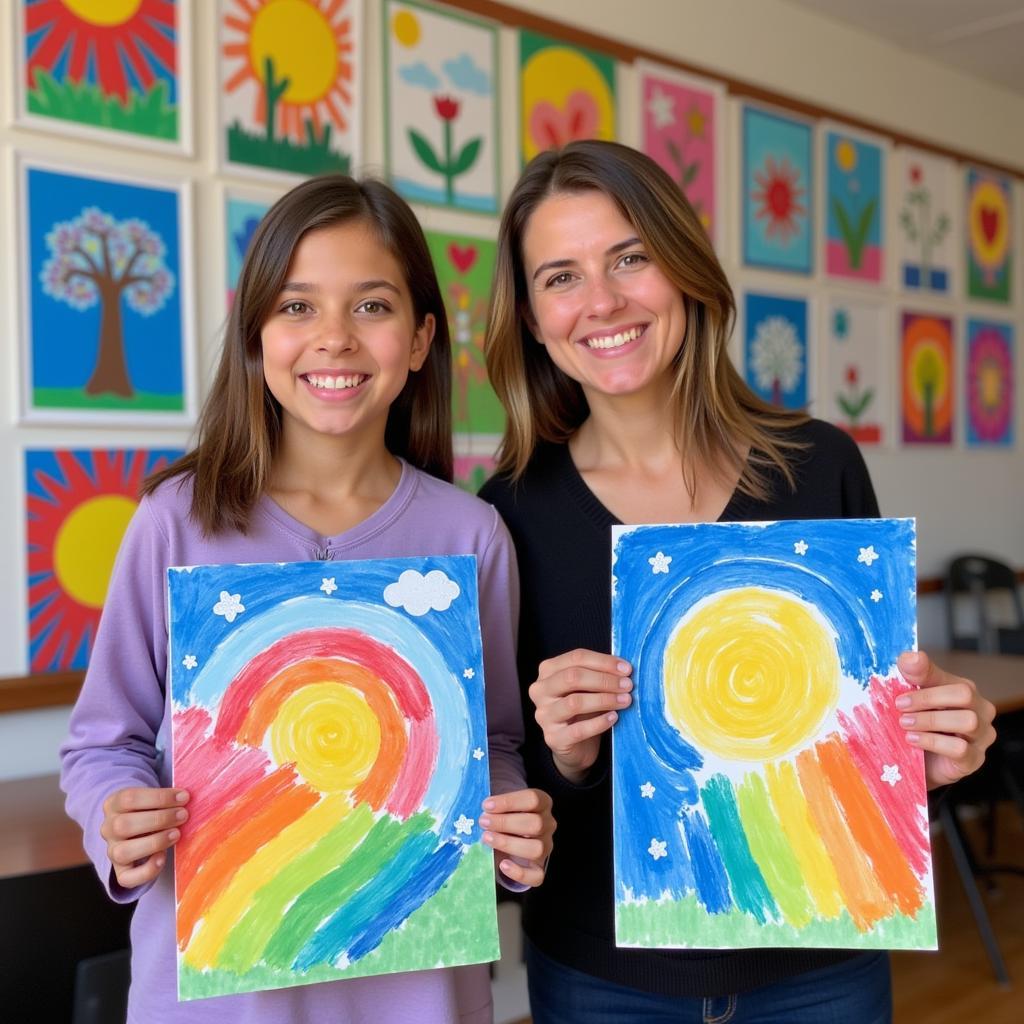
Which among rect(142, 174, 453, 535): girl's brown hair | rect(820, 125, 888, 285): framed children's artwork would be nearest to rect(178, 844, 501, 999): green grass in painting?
rect(142, 174, 453, 535): girl's brown hair

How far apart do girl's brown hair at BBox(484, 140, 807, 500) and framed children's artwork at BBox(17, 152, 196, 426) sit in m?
1.24

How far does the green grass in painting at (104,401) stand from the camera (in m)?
2.22

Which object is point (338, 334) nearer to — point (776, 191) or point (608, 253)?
point (608, 253)

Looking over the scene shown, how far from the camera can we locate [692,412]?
1.31 metres

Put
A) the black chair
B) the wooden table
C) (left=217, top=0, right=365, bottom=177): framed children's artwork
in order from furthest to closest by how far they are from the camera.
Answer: the black chair
the wooden table
(left=217, top=0, right=365, bottom=177): framed children's artwork

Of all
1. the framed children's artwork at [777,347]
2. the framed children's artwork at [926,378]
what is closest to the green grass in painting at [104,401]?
the framed children's artwork at [777,347]

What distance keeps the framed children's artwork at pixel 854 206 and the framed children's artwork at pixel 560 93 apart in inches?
42.8

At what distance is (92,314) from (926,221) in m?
3.40

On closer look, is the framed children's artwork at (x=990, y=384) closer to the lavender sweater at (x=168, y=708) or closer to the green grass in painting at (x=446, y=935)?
the lavender sweater at (x=168, y=708)

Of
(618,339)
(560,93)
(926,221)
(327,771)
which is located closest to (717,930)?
(327,771)

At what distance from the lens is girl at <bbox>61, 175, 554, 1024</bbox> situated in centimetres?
100

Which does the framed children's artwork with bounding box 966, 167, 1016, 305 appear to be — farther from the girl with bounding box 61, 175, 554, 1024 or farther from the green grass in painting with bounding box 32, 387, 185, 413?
the girl with bounding box 61, 175, 554, 1024

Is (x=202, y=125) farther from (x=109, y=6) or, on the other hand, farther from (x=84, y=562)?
→ (x=84, y=562)

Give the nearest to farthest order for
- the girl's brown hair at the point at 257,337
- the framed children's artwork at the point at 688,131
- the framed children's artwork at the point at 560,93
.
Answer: the girl's brown hair at the point at 257,337, the framed children's artwork at the point at 560,93, the framed children's artwork at the point at 688,131
